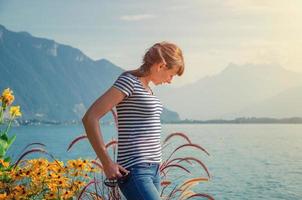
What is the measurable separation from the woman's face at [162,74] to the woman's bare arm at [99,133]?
0.26 m

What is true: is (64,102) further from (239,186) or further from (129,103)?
(129,103)

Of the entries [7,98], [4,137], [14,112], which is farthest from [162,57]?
[14,112]

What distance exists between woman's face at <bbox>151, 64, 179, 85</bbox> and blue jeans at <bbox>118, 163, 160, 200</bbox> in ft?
1.13

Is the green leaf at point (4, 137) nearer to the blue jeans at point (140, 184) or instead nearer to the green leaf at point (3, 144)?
the green leaf at point (3, 144)

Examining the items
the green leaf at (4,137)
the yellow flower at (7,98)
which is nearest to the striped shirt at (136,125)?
the yellow flower at (7,98)

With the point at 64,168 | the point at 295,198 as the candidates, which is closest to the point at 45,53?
the point at 295,198

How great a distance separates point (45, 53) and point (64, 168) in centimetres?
19859

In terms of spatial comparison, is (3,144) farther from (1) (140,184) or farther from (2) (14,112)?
(1) (140,184)

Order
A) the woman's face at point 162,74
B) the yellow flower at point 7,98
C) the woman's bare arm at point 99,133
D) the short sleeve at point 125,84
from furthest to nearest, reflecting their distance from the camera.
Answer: the yellow flower at point 7,98
the woman's face at point 162,74
the short sleeve at point 125,84
the woman's bare arm at point 99,133

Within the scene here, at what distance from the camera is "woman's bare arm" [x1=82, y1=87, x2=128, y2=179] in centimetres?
224

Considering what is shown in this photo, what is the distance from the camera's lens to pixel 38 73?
18850 centimetres

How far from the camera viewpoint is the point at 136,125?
242 centimetres

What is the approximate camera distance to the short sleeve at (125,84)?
236 cm

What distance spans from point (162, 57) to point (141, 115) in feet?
0.79
